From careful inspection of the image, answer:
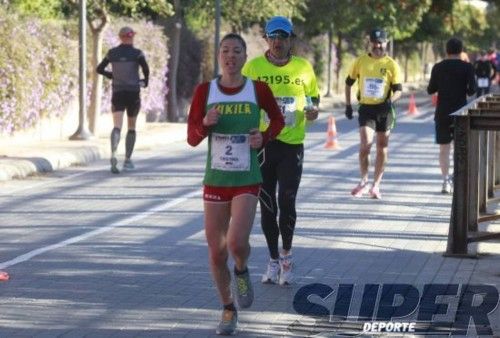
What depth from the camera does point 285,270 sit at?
9594 millimetres

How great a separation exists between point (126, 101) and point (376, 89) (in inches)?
180

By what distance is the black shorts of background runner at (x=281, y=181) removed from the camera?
31.1 ft

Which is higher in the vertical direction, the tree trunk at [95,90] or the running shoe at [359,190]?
the tree trunk at [95,90]

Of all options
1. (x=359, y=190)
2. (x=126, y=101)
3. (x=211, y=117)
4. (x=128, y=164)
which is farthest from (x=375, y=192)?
(x=211, y=117)

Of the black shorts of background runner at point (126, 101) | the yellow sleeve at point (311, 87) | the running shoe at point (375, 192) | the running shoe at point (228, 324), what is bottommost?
the running shoe at point (228, 324)

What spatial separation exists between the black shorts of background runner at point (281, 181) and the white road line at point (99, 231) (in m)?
2.22

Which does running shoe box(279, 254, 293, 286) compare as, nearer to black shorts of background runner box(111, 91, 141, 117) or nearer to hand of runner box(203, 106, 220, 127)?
hand of runner box(203, 106, 220, 127)

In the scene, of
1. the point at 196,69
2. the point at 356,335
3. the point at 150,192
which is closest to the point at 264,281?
the point at 356,335

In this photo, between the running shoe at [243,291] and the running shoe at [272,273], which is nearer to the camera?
the running shoe at [243,291]

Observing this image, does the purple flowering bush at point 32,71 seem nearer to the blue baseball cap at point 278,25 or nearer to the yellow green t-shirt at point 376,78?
the yellow green t-shirt at point 376,78

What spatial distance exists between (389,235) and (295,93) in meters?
3.24

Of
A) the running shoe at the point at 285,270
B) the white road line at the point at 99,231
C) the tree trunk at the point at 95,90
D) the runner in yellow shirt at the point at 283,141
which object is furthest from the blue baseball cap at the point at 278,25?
the tree trunk at the point at 95,90

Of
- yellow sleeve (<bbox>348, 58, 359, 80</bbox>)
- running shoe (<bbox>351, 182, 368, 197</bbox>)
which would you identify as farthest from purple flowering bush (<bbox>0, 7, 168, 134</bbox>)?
yellow sleeve (<bbox>348, 58, 359, 80</bbox>)

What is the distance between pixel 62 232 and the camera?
12312 millimetres
